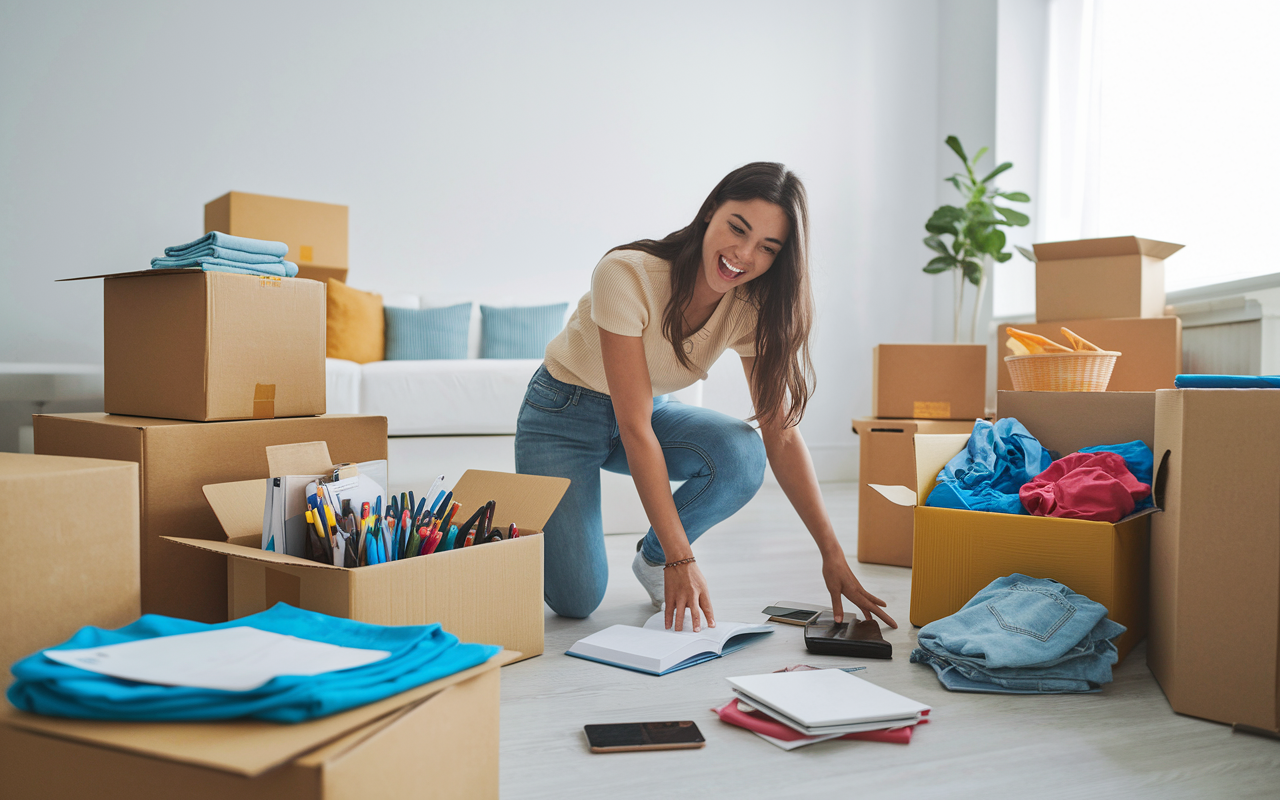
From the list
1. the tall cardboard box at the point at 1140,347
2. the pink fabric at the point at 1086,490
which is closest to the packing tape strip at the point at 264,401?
the pink fabric at the point at 1086,490

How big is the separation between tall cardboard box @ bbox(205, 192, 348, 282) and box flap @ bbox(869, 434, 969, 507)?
2.27 m

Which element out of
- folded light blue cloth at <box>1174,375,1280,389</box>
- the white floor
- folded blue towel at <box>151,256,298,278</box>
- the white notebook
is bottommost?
the white floor

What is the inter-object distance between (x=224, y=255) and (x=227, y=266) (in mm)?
18

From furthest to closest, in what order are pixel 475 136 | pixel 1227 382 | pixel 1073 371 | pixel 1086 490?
pixel 475 136
pixel 1073 371
pixel 1086 490
pixel 1227 382

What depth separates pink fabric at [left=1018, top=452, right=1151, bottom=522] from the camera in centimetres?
133

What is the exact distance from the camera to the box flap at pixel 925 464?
4.95 ft

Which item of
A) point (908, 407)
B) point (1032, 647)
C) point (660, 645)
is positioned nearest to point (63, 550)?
point (660, 645)

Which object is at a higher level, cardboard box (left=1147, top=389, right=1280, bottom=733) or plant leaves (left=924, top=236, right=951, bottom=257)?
plant leaves (left=924, top=236, right=951, bottom=257)

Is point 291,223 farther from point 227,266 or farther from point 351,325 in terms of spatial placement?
point 227,266

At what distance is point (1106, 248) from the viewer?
6.64ft

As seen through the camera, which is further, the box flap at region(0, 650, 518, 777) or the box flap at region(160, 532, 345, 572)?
the box flap at region(160, 532, 345, 572)

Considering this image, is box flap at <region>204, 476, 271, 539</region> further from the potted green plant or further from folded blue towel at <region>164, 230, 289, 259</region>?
the potted green plant

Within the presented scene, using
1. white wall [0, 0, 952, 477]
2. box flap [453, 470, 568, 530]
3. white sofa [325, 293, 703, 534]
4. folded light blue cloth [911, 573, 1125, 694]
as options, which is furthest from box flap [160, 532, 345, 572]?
white wall [0, 0, 952, 477]

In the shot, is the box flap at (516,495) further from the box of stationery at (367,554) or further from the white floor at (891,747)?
the white floor at (891,747)
